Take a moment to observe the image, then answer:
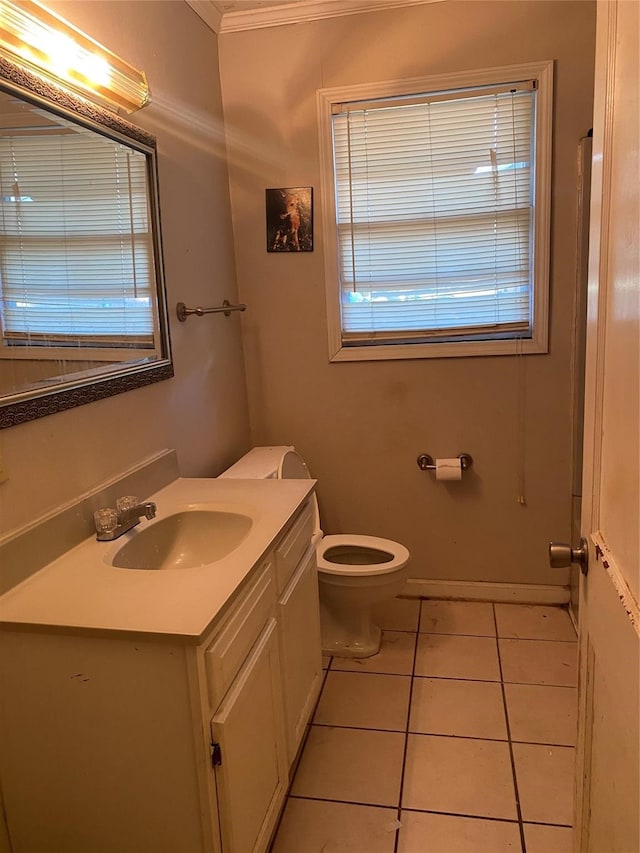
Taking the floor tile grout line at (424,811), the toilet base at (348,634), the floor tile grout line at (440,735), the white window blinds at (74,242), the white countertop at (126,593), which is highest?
the white window blinds at (74,242)

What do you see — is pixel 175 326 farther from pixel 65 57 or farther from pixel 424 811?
pixel 424 811

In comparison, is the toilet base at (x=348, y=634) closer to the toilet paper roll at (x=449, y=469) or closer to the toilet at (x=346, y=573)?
the toilet at (x=346, y=573)

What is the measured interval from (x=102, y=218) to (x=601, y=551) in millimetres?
1521

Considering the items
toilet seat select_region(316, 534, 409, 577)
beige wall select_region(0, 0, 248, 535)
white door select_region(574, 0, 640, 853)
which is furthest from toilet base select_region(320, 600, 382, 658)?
white door select_region(574, 0, 640, 853)

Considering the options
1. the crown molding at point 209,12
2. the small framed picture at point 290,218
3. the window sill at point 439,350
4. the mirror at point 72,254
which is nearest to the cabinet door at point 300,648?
the mirror at point 72,254

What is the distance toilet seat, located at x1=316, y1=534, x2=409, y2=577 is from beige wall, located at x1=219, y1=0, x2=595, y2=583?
1.01 feet

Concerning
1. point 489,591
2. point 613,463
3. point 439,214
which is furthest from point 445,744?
point 439,214

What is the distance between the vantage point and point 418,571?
2.97 metres

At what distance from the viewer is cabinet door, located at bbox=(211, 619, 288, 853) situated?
1.27m

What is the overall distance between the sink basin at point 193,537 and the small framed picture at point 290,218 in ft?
→ 4.71

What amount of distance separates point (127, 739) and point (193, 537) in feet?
2.17

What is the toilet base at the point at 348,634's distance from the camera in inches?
99.7

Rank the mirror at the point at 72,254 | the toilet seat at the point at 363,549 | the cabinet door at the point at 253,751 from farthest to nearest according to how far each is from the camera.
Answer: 1. the toilet seat at the point at 363,549
2. the mirror at the point at 72,254
3. the cabinet door at the point at 253,751

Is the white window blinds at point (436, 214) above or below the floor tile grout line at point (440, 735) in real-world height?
above
